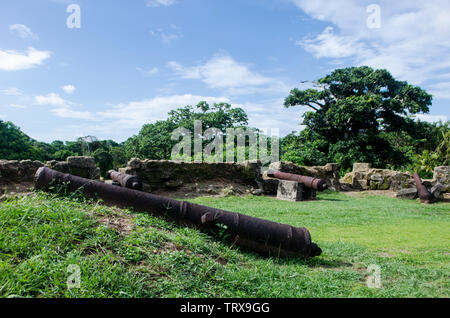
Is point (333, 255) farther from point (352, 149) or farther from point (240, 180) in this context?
point (352, 149)

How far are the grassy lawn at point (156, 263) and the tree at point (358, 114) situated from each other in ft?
61.2

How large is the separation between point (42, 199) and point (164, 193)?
7657mm

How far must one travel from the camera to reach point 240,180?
1339cm

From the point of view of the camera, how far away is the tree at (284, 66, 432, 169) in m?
21.8

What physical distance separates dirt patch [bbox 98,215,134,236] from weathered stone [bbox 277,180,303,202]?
8442 mm

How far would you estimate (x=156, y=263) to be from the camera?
284 cm

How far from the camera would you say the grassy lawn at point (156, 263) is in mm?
2451

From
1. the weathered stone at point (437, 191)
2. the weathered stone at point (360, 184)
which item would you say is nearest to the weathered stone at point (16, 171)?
the weathered stone at point (437, 191)

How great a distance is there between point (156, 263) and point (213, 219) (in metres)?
1.05

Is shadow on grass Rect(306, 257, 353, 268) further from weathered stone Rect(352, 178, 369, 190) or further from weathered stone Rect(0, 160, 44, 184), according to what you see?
weathered stone Rect(352, 178, 369, 190)

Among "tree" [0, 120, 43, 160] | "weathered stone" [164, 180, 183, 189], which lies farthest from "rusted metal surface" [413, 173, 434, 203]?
"tree" [0, 120, 43, 160]

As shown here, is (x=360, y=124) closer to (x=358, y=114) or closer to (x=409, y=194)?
(x=358, y=114)

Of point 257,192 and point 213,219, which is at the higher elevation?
point 213,219

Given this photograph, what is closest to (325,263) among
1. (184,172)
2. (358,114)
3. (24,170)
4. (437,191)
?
(184,172)
